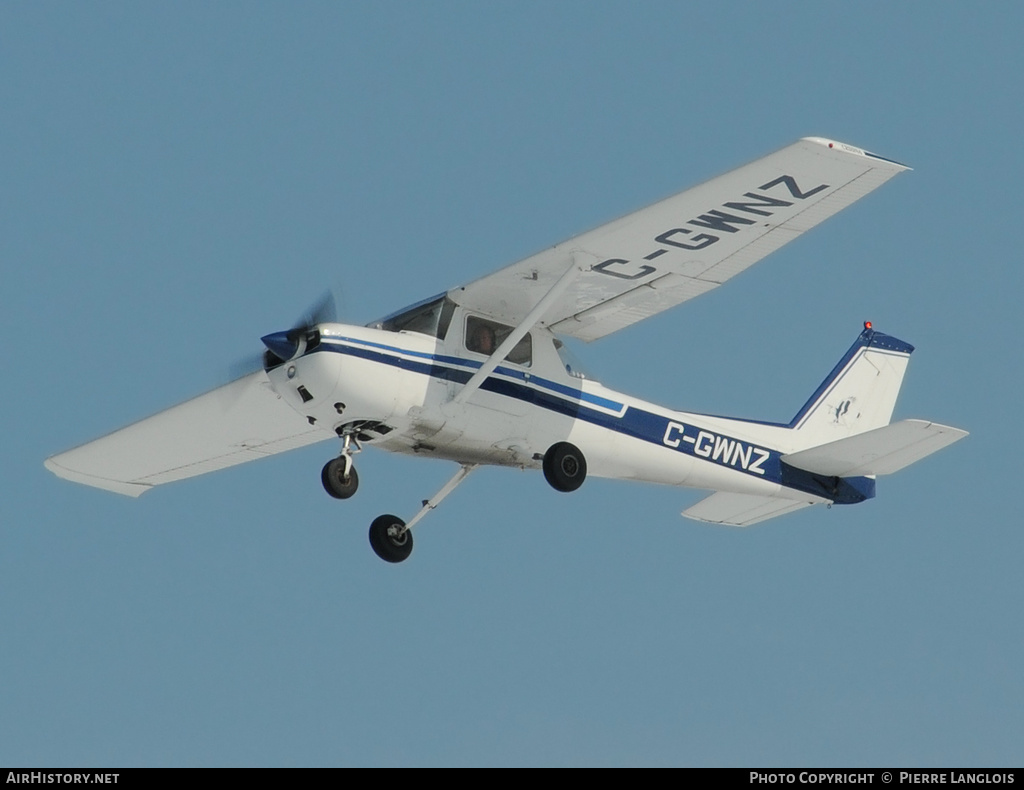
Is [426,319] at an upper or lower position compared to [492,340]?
lower

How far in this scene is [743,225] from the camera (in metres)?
15.4

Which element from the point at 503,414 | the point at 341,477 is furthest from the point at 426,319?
the point at 341,477

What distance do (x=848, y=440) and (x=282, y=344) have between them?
6179 mm

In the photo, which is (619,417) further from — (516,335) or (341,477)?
(341,477)

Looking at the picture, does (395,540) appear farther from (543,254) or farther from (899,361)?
(899,361)

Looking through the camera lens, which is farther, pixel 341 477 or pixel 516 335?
pixel 516 335

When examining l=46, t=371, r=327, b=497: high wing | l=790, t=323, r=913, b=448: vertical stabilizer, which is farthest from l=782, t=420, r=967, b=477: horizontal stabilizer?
l=46, t=371, r=327, b=497: high wing

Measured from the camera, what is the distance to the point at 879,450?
1761cm

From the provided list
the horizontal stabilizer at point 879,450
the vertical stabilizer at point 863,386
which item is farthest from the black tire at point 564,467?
the vertical stabilizer at point 863,386

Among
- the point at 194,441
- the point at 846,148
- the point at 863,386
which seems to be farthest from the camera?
the point at 863,386

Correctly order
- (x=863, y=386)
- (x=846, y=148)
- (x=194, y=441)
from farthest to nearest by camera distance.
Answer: (x=863, y=386), (x=194, y=441), (x=846, y=148)

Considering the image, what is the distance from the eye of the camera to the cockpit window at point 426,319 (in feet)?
51.6

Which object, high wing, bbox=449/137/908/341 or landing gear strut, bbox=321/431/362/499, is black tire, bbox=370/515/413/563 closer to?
landing gear strut, bbox=321/431/362/499
